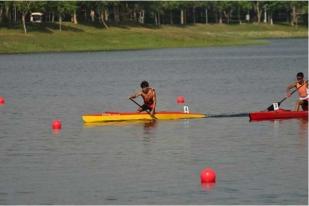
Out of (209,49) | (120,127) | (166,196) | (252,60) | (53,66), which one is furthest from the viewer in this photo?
(209,49)

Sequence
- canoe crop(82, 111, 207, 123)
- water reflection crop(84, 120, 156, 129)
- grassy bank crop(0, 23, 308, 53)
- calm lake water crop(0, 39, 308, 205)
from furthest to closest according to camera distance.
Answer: grassy bank crop(0, 23, 308, 53)
water reflection crop(84, 120, 156, 129)
canoe crop(82, 111, 207, 123)
calm lake water crop(0, 39, 308, 205)

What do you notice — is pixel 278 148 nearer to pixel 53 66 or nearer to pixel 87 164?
pixel 87 164

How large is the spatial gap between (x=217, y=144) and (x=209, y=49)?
99.9 m

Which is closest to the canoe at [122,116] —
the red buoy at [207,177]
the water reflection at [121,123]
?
the water reflection at [121,123]

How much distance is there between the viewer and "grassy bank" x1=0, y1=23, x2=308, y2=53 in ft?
383

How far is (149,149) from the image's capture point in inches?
1288

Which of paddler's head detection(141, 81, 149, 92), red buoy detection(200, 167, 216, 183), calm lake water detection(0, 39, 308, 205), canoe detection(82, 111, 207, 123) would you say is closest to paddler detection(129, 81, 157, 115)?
paddler's head detection(141, 81, 149, 92)

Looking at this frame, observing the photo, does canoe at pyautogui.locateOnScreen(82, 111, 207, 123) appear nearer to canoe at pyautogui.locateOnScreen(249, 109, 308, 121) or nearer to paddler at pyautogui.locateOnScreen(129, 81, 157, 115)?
paddler at pyautogui.locateOnScreen(129, 81, 157, 115)

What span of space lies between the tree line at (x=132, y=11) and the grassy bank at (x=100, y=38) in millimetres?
2313

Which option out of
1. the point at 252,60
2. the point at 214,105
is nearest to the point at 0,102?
the point at 214,105

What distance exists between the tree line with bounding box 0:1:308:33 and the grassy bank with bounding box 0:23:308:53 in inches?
91.1

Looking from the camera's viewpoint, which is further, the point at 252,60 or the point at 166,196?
the point at 252,60

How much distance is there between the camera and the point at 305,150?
3166 cm

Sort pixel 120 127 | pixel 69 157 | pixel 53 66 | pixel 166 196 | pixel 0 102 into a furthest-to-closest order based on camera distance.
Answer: pixel 53 66 < pixel 0 102 < pixel 120 127 < pixel 69 157 < pixel 166 196
